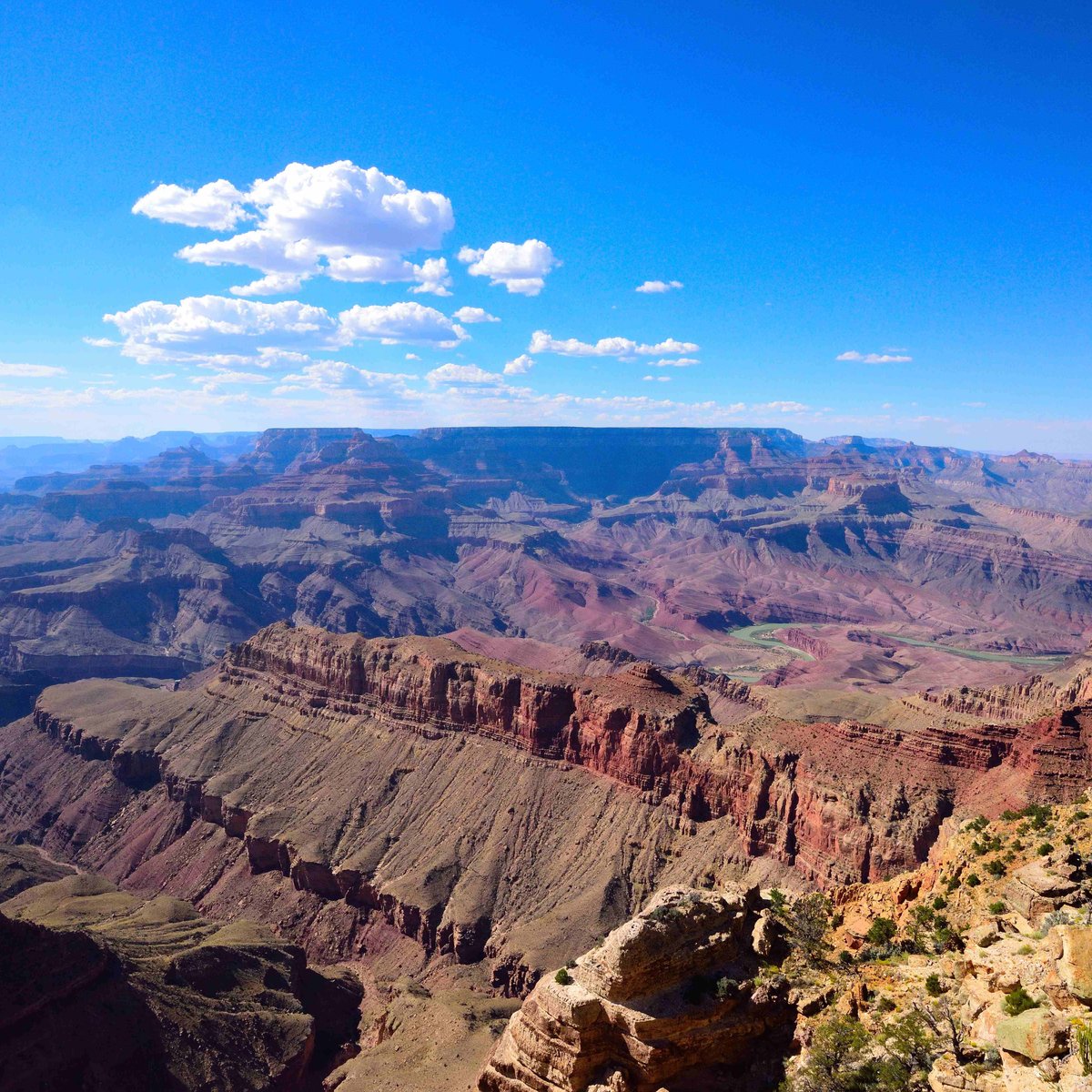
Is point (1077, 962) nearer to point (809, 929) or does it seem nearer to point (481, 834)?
point (809, 929)

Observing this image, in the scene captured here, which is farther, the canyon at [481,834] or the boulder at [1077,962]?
the canyon at [481,834]

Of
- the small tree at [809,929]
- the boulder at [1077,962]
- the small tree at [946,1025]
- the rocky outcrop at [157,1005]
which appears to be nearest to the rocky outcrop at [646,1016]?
the small tree at [809,929]

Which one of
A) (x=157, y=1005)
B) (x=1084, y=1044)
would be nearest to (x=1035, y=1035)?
(x=1084, y=1044)

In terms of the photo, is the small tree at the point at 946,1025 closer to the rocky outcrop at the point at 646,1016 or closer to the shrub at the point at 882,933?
the rocky outcrop at the point at 646,1016

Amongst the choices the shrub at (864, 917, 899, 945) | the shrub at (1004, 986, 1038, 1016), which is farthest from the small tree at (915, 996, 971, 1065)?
the shrub at (864, 917, 899, 945)

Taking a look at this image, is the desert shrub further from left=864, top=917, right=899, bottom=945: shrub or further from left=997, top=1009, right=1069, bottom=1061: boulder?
left=864, top=917, right=899, bottom=945: shrub

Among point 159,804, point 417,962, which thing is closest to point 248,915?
point 417,962
